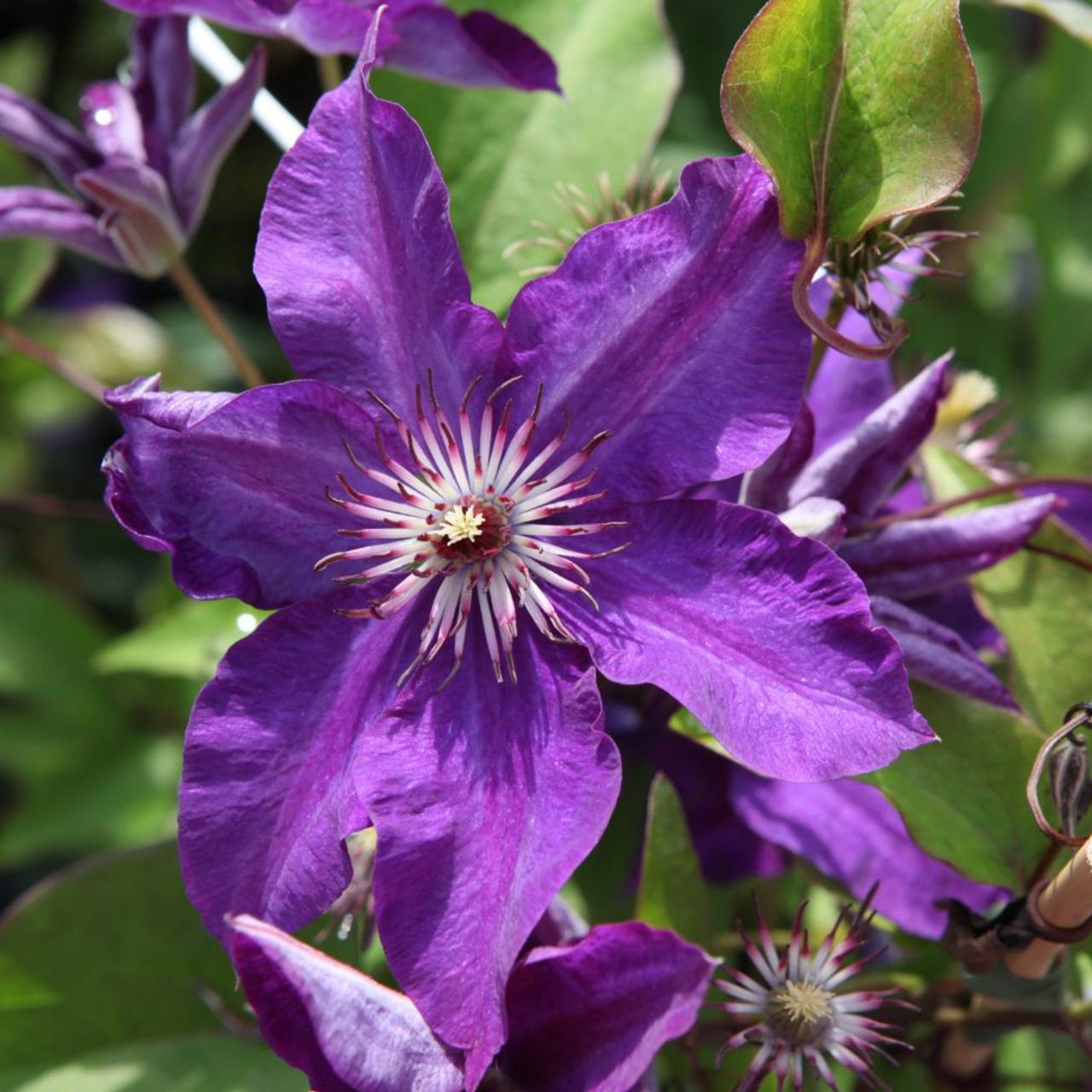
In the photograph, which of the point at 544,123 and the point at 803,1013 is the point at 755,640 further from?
the point at 544,123

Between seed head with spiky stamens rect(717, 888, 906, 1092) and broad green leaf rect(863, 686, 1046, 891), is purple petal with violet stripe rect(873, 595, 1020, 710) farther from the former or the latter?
seed head with spiky stamens rect(717, 888, 906, 1092)

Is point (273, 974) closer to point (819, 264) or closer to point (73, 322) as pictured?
point (819, 264)

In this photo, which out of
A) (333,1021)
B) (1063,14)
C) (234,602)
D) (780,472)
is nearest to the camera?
(333,1021)

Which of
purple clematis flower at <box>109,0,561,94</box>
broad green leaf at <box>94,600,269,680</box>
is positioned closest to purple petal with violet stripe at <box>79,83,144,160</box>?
purple clematis flower at <box>109,0,561,94</box>

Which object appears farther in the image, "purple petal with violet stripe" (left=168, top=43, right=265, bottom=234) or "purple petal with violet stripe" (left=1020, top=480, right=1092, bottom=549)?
"purple petal with violet stripe" (left=1020, top=480, right=1092, bottom=549)

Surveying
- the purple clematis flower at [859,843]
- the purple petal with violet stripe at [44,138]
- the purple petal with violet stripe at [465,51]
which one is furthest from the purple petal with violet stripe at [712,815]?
the purple petal with violet stripe at [44,138]

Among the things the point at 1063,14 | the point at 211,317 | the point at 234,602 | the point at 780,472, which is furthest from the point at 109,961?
the point at 1063,14
